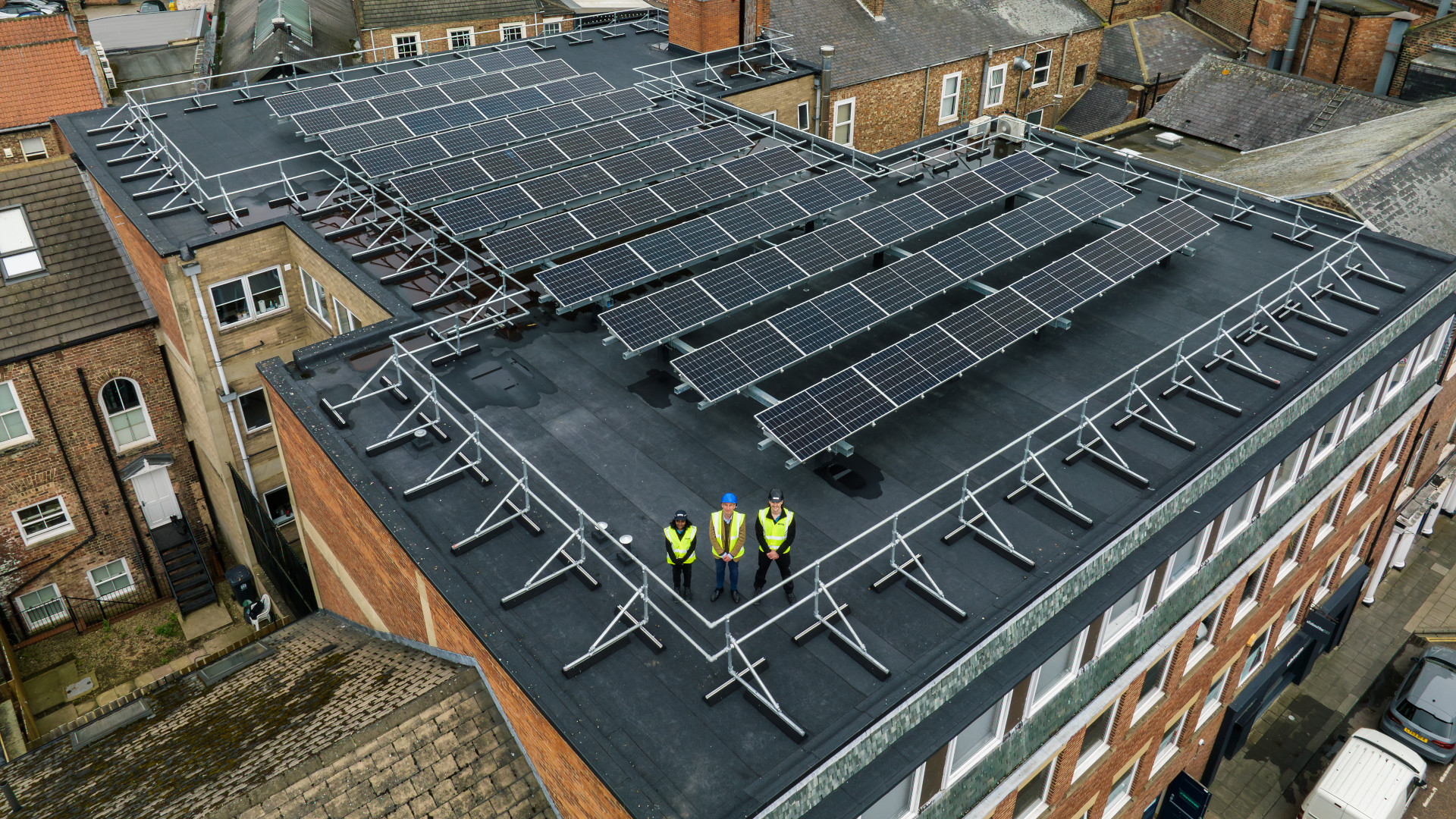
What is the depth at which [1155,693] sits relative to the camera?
851 inches

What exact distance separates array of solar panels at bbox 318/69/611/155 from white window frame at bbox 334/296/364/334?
546 centimetres

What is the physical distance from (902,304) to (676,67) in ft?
62.4

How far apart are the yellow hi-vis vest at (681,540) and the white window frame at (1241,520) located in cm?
1206

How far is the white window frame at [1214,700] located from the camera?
25016mm

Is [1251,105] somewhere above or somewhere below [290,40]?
below

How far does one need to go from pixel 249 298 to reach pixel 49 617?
40.5ft

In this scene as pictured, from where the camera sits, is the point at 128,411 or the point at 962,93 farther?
the point at 962,93

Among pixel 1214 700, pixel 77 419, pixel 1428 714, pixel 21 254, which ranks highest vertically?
pixel 21 254

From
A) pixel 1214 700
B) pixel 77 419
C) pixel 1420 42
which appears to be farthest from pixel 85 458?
pixel 1420 42

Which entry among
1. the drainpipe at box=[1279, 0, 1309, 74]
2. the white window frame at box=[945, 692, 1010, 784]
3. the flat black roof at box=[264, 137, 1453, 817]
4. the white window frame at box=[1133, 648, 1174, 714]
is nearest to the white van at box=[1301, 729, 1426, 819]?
the white window frame at box=[1133, 648, 1174, 714]

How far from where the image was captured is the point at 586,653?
1405cm

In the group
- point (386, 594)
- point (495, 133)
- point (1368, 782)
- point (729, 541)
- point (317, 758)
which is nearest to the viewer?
point (729, 541)

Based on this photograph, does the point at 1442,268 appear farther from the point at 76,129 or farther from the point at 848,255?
the point at 76,129

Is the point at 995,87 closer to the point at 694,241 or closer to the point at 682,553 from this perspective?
the point at 694,241
